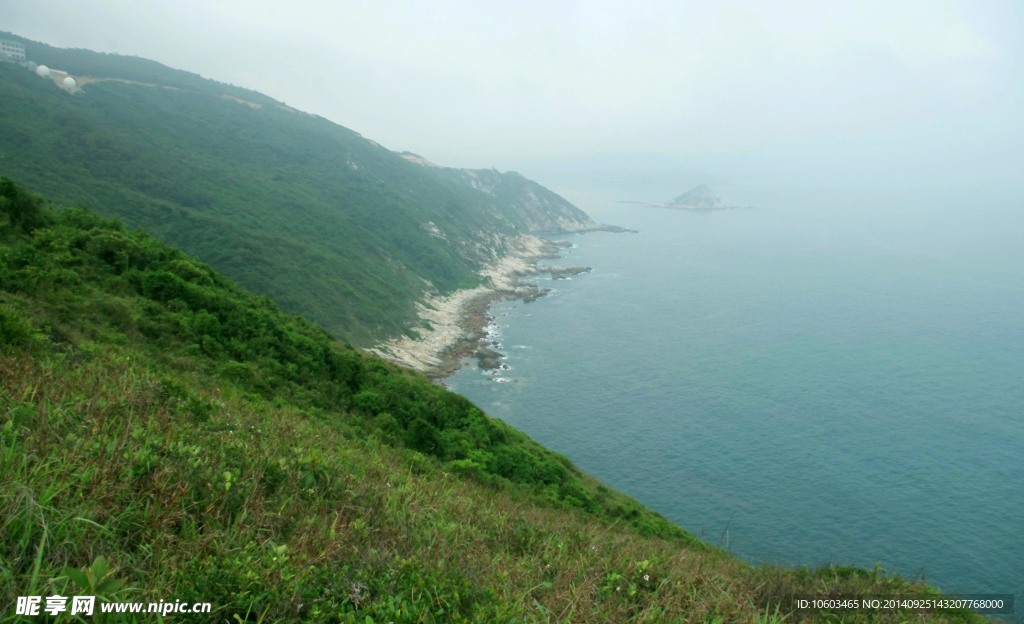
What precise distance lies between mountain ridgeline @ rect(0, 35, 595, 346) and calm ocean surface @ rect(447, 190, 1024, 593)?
49.0 feet

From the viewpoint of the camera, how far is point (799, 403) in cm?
4459

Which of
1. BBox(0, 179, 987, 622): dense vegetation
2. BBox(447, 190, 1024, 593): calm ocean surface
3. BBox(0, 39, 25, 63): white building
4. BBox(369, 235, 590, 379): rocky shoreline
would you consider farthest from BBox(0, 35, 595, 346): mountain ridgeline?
BBox(0, 179, 987, 622): dense vegetation

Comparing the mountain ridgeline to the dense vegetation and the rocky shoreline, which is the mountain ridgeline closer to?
the rocky shoreline

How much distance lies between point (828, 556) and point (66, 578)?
32.3m

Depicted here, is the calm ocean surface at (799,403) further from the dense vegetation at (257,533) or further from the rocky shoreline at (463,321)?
the dense vegetation at (257,533)

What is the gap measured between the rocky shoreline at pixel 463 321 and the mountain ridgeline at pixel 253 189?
2087 millimetres

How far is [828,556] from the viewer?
27.8m

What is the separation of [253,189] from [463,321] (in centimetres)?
3173

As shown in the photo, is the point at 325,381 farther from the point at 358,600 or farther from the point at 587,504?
the point at 358,600

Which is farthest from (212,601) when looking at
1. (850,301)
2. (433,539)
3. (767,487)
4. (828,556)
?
(850,301)

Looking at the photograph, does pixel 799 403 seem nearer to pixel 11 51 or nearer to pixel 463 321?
pixel 463 321

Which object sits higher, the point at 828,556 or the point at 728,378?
the point at 728,378

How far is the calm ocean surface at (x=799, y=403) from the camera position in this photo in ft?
99.2

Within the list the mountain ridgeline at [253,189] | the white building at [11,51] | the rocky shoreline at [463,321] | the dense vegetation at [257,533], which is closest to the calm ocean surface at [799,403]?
the rocky shoreline at [463,321]
